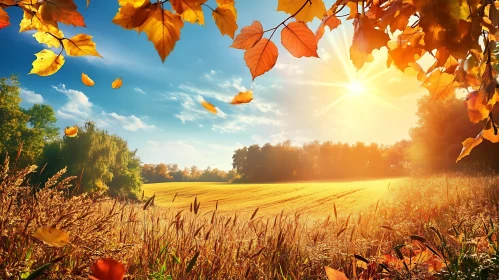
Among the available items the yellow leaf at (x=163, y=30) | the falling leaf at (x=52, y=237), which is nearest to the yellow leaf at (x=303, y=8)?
the yellow leaf at (x=163, y=30)

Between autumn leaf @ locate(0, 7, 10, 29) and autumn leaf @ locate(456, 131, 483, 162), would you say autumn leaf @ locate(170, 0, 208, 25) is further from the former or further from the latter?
autumn leaf @ locate(456, 131, 483, 162)

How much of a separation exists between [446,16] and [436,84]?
0.70 metres

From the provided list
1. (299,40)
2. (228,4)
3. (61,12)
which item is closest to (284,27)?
(299,40)

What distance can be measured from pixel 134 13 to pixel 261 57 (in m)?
0.31

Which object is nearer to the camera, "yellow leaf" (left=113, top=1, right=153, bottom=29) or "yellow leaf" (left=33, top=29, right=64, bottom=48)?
"yellow leaf" (left=113, top=1, right=153, bottom=29)

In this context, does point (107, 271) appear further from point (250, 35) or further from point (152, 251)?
point (152, 251)

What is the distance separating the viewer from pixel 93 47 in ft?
2.76

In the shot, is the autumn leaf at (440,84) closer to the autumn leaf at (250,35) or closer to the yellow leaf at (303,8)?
the yellow leaf at (303,8)

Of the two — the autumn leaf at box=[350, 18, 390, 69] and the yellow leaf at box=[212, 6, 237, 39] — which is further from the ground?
the yellow leaf at box=[212, 6, 237, 39]

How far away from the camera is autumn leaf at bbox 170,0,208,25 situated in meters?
0.67

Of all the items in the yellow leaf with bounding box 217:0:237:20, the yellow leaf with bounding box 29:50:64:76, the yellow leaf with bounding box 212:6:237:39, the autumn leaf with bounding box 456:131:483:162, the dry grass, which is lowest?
the dry grass

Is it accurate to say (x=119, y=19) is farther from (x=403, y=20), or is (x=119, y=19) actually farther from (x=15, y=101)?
(x=15, y=101)

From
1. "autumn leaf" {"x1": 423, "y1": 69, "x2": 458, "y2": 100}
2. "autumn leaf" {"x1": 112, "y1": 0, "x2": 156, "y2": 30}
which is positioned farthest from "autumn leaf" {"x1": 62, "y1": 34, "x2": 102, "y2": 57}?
"autumn leaf" {"x1": 423, "y1": 69, "x2": 458, "y2": 100}

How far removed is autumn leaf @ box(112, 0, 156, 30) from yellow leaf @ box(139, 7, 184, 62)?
25 mm
